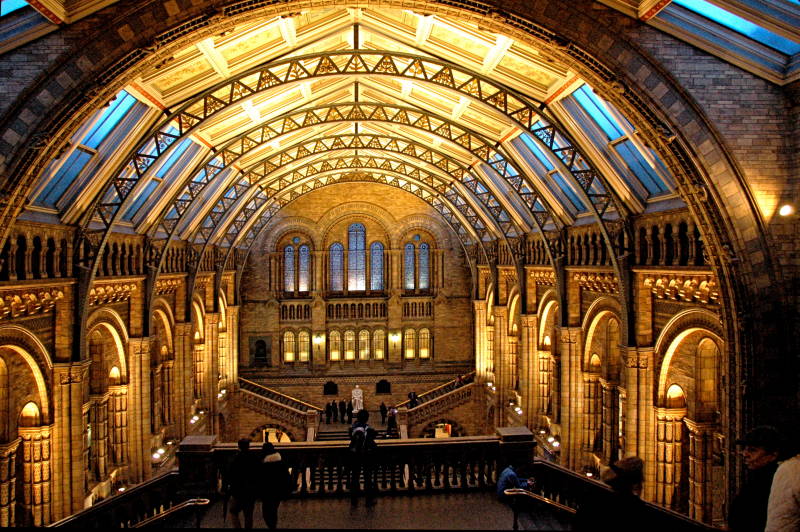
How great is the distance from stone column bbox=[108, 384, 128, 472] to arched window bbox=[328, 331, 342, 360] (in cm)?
2176

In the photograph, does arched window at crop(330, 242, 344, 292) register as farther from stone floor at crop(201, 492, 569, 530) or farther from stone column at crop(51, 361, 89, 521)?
stone floor at crop(201, 492, 569, 530)

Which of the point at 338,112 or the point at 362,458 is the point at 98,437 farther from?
the point at 338,112

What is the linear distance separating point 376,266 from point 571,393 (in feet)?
73.5

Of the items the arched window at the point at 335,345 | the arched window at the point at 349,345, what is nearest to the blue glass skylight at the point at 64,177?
the arched window at the point at 335,345

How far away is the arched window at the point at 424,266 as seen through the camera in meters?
41.9

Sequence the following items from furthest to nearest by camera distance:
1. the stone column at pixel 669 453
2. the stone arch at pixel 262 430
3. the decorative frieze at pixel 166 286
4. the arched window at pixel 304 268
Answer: the arched window at pixel 304 268
the stone arch at pixel 262 430
the decorative frieze at pixel 166 286
the stone column at pixel 669 453

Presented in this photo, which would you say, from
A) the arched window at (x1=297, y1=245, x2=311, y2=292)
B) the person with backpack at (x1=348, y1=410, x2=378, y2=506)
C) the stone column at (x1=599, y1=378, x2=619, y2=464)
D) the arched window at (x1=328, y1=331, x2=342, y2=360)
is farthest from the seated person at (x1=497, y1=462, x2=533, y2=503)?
the arched window at (x1=297, y1=245, x2=311, y2=292)

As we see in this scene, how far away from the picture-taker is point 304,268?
41.4 meters

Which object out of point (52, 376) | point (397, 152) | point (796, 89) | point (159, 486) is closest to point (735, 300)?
point (796, 89)

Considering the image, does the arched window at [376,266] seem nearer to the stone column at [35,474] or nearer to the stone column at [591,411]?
the stone column at [591,411]

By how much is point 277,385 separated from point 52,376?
26230 millimetres

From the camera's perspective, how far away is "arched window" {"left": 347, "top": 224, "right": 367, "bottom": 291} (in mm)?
41500

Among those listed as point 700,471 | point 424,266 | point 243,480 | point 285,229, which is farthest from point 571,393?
point 285,229

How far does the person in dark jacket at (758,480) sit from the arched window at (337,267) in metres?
36.6
